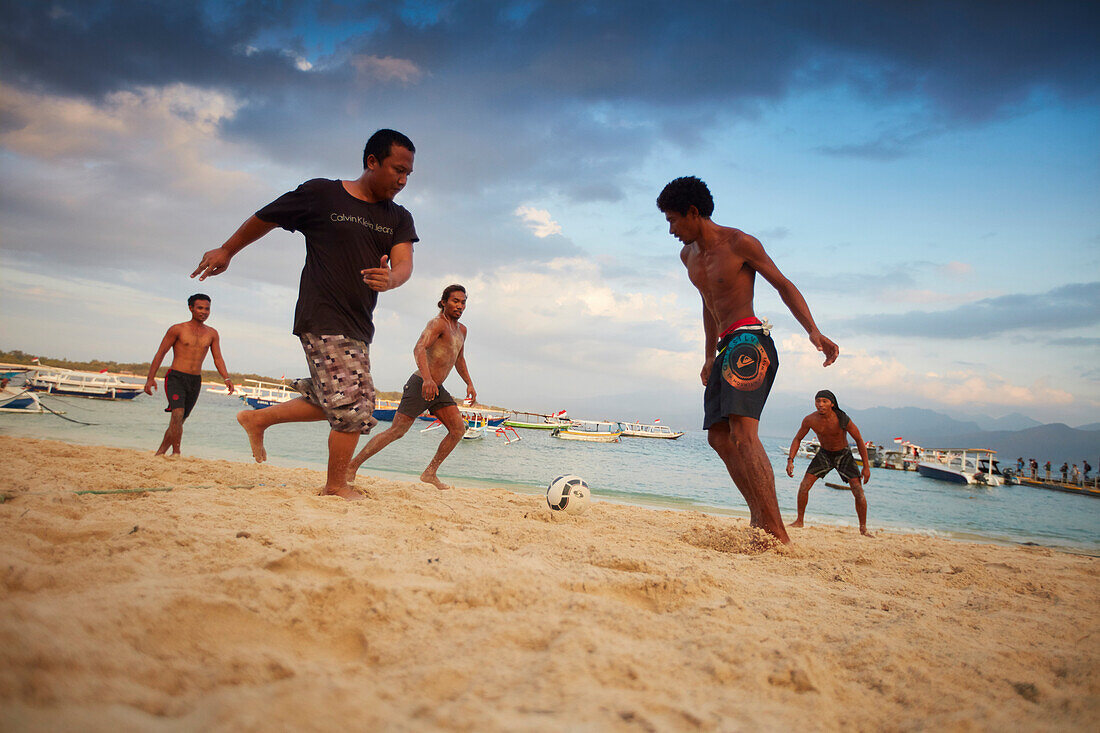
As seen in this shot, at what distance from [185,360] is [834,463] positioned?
26.8 ft

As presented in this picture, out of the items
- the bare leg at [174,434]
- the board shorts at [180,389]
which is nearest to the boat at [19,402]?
the board shorts at [180,389]

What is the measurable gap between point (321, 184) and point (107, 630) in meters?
3.08

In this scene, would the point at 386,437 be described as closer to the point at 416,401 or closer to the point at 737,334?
the point at 416,401

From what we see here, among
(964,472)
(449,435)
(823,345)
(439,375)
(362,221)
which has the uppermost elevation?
(362,221)

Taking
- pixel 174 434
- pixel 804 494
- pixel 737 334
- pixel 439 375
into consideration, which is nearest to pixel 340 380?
pixel 439 375

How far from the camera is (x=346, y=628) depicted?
1.38 m

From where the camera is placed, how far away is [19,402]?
1343cm

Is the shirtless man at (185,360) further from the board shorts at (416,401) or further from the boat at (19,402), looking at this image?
the boat at (19,402)

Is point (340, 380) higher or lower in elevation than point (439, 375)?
lower

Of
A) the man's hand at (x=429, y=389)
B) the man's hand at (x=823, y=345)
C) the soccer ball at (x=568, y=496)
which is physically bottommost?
the soccer ball at (x=568, y=496)

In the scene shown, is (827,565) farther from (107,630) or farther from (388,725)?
(107,630)

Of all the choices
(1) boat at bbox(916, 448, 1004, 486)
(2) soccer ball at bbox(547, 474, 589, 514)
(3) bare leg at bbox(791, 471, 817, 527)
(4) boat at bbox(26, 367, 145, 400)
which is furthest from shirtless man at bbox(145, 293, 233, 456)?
(1) boat at bbox(916, 448, 1004, 486)

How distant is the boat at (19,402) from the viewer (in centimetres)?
1276

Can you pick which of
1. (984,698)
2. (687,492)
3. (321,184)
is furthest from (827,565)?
(687,492)
